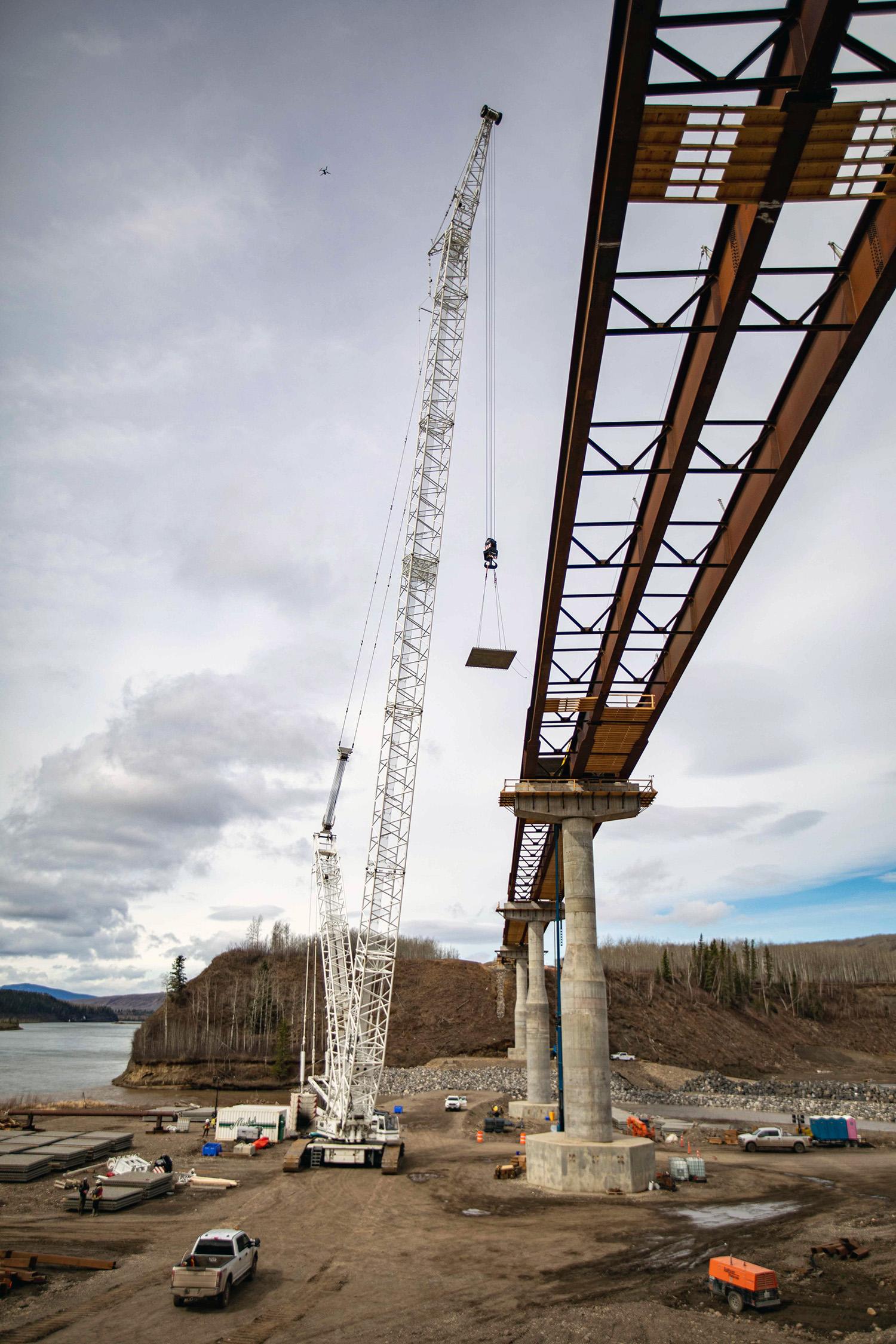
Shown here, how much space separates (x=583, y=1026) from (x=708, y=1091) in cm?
5732

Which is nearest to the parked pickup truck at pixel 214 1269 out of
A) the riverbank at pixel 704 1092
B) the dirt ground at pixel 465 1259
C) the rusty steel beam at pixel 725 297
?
the dirt ground at pixel 465 1259

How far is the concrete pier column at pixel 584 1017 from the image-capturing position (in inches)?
1143

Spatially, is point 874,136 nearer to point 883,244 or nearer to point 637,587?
point 883,244

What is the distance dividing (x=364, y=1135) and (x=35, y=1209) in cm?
1587

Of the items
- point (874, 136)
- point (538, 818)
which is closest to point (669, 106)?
point (874, 136)

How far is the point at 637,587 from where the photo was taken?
24.6 m

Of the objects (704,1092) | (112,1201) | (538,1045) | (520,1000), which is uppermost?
(520,1000)

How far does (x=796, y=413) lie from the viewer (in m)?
19.5

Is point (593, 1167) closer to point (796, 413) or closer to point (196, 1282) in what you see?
point (196, 1282)

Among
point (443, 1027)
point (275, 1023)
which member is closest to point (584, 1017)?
point (443, 1027)

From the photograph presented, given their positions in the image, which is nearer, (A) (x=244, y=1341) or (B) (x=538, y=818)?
(A) (x=244, y=1341)

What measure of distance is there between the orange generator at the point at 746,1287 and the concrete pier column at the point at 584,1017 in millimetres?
11779

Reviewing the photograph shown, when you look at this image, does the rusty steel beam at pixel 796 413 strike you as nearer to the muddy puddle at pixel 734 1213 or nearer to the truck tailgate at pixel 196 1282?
the muddy puddle at pixel 734 1213

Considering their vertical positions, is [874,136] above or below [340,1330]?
above
